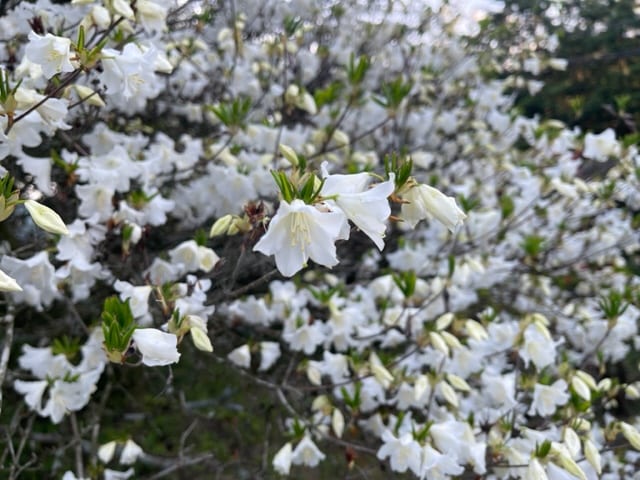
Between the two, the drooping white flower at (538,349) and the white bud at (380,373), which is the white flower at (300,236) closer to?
the white bud at (380,373)

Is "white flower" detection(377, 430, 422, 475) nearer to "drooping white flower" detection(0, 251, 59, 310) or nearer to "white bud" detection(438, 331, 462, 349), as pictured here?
"white bud" detection(438, 331, 462, 349)

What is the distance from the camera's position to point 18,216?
11.7ft

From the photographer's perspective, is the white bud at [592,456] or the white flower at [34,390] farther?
the white flower at [34,390]

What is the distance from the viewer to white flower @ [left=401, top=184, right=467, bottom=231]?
1.34 m

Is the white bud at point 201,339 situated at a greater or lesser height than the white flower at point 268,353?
greater

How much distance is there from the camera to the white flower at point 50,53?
4.73 feet

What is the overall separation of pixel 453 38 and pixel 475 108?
0.88m

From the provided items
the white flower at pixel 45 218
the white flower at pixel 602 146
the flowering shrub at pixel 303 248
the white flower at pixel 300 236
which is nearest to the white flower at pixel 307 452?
the flowering shrub at pixel 303 248

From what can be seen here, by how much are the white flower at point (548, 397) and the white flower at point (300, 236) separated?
139cm

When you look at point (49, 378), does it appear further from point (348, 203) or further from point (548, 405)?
point (548, 405)

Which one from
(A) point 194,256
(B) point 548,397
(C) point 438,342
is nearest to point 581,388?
(B) point 548,397

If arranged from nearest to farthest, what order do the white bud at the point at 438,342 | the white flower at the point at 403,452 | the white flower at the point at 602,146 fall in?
the white flower at the point at 403,452 < the white bud at the point at 438,342 < the white flower at the point at 602,146

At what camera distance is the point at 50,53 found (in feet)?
4.85

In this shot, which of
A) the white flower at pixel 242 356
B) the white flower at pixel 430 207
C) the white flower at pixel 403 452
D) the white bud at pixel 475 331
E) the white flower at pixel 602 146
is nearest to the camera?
the white flower at pixel 430 207
